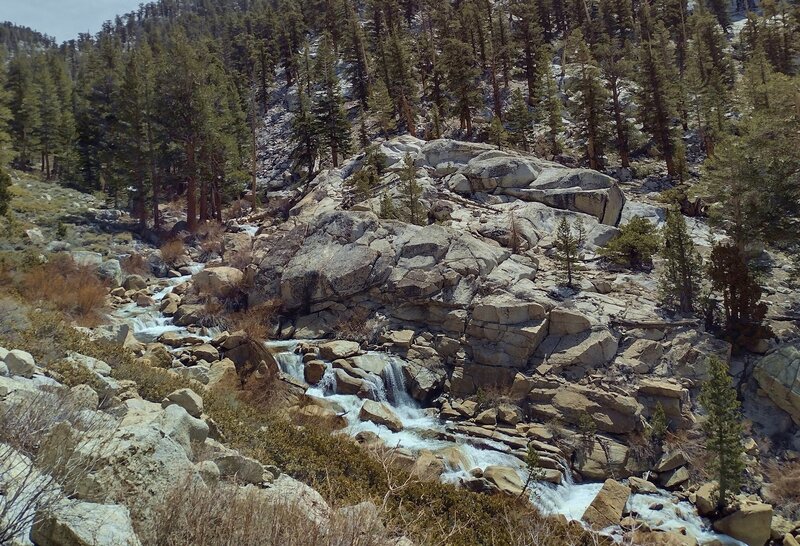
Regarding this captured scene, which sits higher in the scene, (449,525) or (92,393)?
(92,393)

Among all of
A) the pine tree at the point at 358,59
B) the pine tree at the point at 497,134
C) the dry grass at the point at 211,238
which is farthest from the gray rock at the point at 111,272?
the pine tree at the point at 358,59

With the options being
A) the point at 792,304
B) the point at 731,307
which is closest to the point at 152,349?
the point at 731,307

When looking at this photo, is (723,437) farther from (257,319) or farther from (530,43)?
(530,43)

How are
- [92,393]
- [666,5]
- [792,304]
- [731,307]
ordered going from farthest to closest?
1. [666,5]
2. [792,304]
3. [731,307]
4. [92,393]

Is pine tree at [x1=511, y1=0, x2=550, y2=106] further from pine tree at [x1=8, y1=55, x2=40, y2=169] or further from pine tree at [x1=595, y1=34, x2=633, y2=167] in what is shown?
pine tree at [x1=8, y1=55, x2=40, y2=169]

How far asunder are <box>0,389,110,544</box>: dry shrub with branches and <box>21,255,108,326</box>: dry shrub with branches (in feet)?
41.2

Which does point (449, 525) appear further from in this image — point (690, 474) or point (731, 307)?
point (731, 307)

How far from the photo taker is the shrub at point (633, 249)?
63.1 ft

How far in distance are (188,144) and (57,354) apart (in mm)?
23589

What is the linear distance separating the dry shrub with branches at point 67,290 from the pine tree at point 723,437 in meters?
18.0

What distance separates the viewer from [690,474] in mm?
12273

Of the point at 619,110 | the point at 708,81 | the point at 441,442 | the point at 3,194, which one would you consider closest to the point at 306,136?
the point at 3,194

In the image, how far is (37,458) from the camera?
409cm

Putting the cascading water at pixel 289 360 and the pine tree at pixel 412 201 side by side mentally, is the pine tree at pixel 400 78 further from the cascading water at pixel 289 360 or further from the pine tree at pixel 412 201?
the cascading water at pixel 289 360
